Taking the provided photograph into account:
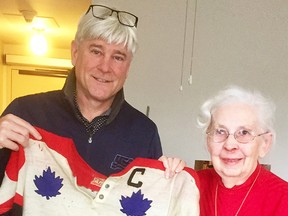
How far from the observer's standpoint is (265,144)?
1321 mm

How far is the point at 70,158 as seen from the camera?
130 cm

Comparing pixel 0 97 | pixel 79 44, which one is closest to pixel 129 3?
pixel 79 44

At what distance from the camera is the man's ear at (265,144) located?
1312mm

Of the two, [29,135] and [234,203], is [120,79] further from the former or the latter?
[234,203]

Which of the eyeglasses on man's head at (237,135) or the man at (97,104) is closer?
the eyeglasses on man's head at (237,135)

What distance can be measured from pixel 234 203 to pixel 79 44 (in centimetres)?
76

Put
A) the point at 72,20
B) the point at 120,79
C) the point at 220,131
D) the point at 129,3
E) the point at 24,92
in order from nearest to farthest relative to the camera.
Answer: the point at 220,131
the point at 120,79
the point at 129,3
the point at 72,20
the point at 24,92

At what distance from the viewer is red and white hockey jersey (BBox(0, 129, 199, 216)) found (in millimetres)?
1214

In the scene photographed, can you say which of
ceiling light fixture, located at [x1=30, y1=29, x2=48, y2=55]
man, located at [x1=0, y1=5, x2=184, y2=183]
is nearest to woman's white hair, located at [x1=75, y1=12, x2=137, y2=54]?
man, located at [x1=0, y1=5, x2=184, y2=183]

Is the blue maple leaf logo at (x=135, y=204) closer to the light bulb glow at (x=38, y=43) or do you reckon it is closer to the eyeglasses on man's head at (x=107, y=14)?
the eyeglasses on man's head at (x=107, y=14)

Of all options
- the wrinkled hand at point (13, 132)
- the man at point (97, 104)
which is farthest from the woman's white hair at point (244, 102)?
the wrinkled hand at point (13, 132)

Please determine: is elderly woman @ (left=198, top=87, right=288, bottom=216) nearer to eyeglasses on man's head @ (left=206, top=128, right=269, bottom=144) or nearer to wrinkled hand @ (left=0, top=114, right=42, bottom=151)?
eyeglasses on man's head @ (left=206, top=128, right=269, bottom=144)

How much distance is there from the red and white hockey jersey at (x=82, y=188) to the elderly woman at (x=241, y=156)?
124 millimetres

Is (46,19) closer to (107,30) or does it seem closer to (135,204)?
(107,30)
